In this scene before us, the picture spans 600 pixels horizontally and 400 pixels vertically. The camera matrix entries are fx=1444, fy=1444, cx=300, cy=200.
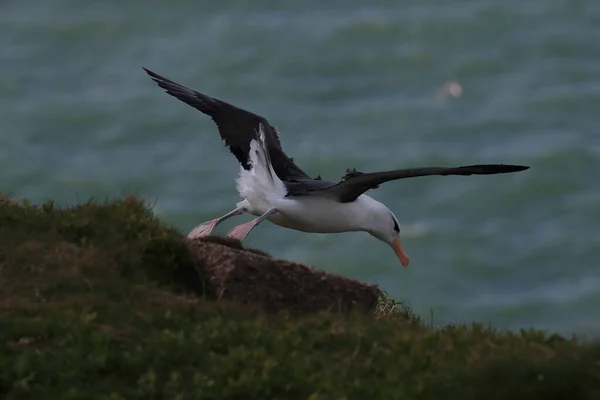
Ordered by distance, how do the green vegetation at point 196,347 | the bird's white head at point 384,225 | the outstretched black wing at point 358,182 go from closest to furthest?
the green vegetation at point 196,347, the outstretched black wing at point 358,182, the bird's white head at point 384,225

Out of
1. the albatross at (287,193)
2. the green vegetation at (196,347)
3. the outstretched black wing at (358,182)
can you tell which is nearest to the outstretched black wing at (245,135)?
the albatross at (287,193)

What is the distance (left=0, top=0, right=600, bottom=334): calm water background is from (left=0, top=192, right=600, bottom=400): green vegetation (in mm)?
15334

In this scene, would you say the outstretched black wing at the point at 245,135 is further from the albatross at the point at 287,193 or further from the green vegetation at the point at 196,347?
the green vegetation at the point at 196,347

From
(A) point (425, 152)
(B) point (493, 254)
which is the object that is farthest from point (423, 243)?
(A) point (425, 152)

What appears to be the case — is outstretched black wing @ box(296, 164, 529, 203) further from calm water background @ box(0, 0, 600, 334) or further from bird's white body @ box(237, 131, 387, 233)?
calm water background @ box(0, 0, 600, 334)

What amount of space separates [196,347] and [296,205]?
4540 millimetres

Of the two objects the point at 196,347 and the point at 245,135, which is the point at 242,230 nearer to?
the point at 245,135

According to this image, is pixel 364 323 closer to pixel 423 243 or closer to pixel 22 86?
pixel 423 243

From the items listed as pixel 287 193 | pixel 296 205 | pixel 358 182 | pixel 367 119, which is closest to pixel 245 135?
pixel 287 193

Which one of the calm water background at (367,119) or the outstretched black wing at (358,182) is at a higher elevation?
the calm water background at (367,119)

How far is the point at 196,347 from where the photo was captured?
7203mm

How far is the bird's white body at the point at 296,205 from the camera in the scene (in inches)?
459

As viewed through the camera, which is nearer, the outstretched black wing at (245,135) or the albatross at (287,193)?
the albatross at (287,193)

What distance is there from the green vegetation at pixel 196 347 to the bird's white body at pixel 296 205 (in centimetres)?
315
